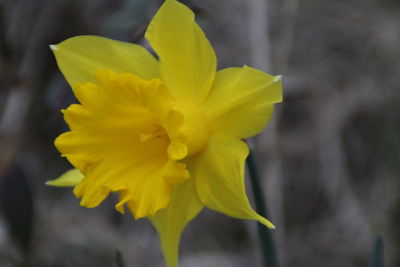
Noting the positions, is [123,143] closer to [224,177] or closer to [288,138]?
[224,177]

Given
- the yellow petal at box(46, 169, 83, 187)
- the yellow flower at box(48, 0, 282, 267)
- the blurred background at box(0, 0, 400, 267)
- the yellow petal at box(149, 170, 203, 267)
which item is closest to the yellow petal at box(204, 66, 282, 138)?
the yellow flower at box(48, 0, 282, 267)

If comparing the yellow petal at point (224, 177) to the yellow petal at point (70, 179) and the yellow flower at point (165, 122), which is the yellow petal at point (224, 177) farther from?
the yellow petal at point (70, 179)

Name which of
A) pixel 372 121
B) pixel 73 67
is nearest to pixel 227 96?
pixel 73 67

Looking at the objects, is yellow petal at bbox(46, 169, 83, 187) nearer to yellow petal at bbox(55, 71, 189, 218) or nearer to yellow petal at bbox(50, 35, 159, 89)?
yellow petal at bbox(55, 71, 189, 218)

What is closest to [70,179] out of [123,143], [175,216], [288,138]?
[123,143]

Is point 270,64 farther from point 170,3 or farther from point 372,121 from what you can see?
point 170,3

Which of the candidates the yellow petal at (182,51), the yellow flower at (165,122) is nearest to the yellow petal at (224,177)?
the yellow flower at (165,122)
